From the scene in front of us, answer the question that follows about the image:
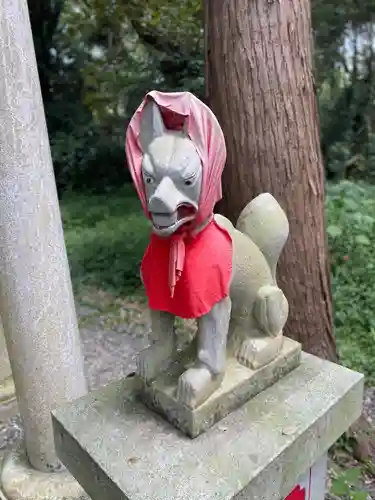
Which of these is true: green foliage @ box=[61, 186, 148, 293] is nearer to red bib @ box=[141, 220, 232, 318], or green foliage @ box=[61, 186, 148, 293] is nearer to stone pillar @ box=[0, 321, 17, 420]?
stone pillar @ box=[0, 321, 17, 420]

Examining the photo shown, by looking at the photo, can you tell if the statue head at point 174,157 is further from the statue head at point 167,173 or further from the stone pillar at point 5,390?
the stone pillar at point 5,390

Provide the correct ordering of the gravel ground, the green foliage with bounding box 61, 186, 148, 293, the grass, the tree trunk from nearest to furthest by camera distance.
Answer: the tree trunk, the gravel ground, the grass, the green foliage with bounding box 61, 186, 148, 293

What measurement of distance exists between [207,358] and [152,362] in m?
0.15

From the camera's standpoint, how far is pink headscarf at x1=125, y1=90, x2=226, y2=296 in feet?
2.69

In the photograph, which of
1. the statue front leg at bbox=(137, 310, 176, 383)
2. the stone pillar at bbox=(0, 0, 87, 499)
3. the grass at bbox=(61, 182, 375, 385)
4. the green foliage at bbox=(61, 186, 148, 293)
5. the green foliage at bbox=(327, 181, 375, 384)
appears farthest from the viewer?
the green foliage at bbox=(61, 186, 148, 293)

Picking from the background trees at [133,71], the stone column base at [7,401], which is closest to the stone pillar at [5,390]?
the stone column base at [7,401]

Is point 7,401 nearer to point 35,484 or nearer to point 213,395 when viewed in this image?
point 35,484

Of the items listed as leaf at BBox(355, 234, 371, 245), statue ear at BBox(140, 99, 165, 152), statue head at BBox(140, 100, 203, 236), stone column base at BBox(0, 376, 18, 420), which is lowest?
stone column base at BBox(0, 376, 18, 420)

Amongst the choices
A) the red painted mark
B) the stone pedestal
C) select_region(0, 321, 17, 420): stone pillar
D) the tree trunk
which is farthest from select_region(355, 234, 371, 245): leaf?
select_region(0, 321, 17, 420): stone pillar

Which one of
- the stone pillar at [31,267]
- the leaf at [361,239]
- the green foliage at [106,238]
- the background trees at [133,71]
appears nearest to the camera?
the stone pillar at [31,267]

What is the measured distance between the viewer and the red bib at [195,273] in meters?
0.92

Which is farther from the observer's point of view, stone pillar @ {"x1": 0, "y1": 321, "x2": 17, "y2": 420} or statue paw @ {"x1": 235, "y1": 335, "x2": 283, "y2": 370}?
stone pillar @ {"x1": 0, "y1": 321, "x2": 17, "y2": 420}

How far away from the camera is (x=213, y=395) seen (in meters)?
1.00

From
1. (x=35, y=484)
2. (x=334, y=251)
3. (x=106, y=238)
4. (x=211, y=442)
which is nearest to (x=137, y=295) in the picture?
(x=106, y=238)
